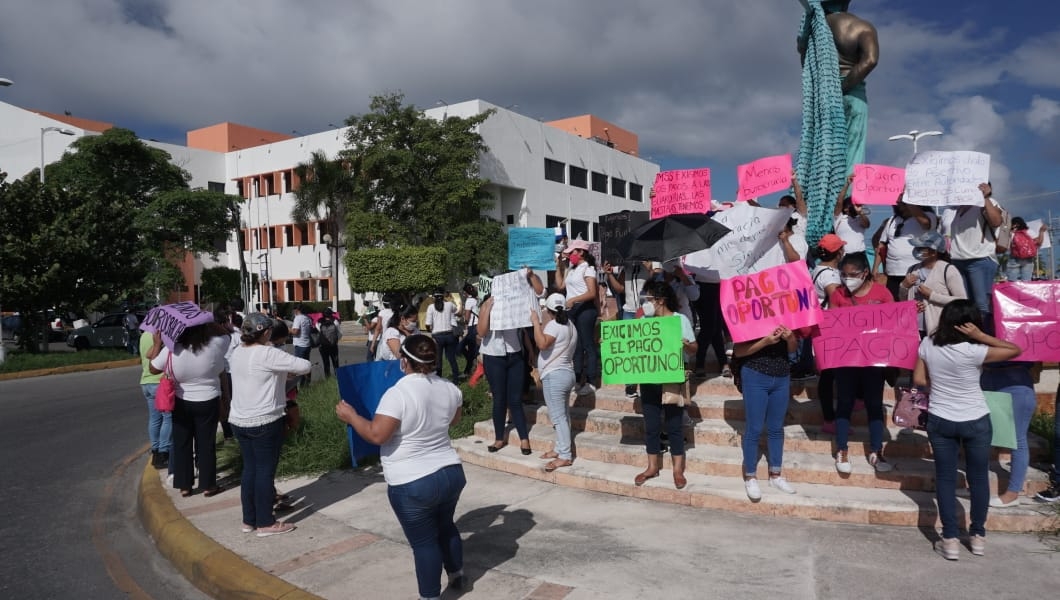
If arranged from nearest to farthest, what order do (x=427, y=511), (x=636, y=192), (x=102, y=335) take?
(x=427, y=511) → (x=102, y=335) → (x=636, y=192)

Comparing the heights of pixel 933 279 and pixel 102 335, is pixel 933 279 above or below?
above

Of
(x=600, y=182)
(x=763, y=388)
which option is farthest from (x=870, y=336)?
(x=600, y=182)

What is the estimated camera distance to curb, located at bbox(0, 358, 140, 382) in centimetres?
1616

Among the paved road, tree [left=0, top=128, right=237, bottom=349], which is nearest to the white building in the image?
tree [left=0, top=128, right=237, bottom=349]

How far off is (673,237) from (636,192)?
48.9 meters

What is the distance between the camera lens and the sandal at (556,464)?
6.08 metres

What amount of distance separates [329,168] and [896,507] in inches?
1408

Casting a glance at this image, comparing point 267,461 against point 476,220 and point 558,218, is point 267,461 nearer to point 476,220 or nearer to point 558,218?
point 476,220

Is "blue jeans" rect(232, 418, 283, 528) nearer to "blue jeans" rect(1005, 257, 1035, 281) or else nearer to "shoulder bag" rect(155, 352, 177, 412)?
"shoulder bag" rect(155, 352, 177, 412)

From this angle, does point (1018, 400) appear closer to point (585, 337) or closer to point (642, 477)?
point (642, 477)

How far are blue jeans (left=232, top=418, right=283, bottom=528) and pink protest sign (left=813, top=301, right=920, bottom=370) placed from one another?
14.2ft

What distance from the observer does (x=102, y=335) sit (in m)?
24.3

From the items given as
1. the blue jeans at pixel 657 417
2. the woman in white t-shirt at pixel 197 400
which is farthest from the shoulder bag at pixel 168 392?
the blue jeans at pixel 657 417

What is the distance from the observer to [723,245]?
6953 mm
